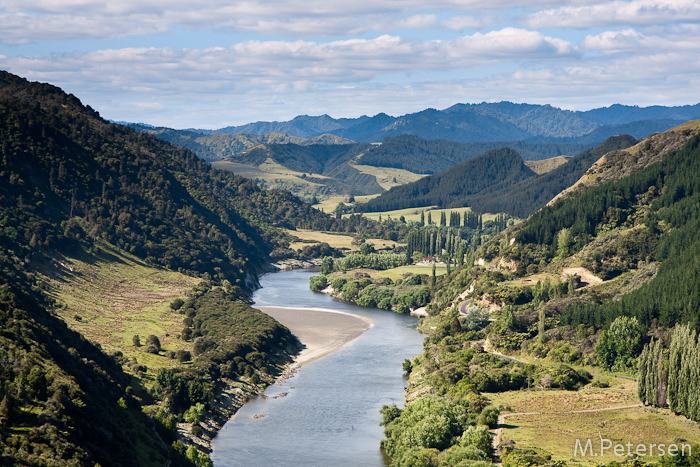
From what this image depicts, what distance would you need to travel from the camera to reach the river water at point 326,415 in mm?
82625

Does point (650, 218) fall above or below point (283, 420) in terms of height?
above

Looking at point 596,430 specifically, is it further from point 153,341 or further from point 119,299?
point 119,299

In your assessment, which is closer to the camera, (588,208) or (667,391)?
(667,391)

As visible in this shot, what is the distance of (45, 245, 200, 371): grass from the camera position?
11575 centimetres

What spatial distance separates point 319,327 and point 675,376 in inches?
3495

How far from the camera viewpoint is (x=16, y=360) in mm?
65000

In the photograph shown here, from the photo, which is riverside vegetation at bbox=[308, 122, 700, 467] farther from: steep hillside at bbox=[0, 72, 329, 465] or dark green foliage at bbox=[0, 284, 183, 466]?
dark green foliage at bbox=[0, 284, 183, 466]

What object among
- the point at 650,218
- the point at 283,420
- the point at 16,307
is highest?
the point at 650,218

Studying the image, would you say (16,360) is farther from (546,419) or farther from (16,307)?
(546,419)

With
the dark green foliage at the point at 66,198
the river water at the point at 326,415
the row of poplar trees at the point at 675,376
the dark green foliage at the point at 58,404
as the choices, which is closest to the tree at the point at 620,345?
the row of poplar trees at the point at 675,376

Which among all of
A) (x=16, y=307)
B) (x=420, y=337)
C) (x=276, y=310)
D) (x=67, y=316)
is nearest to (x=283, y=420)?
(x=16, y=307)

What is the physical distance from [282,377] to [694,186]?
98.1 metres

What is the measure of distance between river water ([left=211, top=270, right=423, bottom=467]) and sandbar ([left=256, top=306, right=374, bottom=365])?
3629 mm

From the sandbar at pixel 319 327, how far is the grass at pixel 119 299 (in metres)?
23.0
